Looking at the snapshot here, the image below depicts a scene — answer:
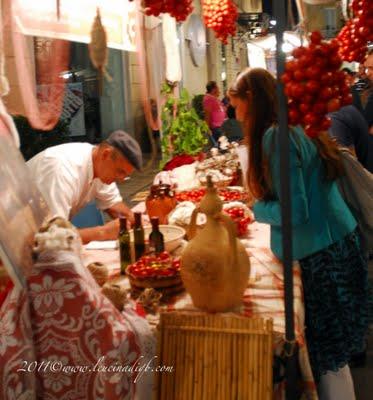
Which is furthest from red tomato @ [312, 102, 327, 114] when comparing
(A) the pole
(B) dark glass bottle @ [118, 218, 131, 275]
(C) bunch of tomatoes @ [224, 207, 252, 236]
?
(C) bunch of tomatoes @ [224, 207, 252, 236]

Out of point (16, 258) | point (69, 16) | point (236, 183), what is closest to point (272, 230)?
point (16, 258)

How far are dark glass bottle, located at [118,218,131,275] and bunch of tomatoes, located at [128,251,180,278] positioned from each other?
0.19 metres

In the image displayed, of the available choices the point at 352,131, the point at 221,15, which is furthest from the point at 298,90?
the point at 221,15

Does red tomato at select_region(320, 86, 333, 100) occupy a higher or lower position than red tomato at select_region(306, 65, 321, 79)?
lower

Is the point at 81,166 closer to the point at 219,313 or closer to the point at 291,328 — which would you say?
the point at 219,313

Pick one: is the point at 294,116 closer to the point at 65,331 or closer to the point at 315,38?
the point at 315,38

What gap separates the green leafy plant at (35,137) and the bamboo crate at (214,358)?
433 cm

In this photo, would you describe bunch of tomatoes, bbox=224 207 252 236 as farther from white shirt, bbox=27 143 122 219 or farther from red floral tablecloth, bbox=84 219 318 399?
white shirt, bbox=27 143 122 219

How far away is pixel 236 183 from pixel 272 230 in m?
1.78

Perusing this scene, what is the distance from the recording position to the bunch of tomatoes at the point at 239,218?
2.57m

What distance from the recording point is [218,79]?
47.4ft

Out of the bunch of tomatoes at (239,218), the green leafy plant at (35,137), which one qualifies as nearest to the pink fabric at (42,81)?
the bunch of tomatoes at (239,218)

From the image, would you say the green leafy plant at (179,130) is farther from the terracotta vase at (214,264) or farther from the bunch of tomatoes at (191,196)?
the terracotta vase at (214,264)

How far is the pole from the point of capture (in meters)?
1.24
